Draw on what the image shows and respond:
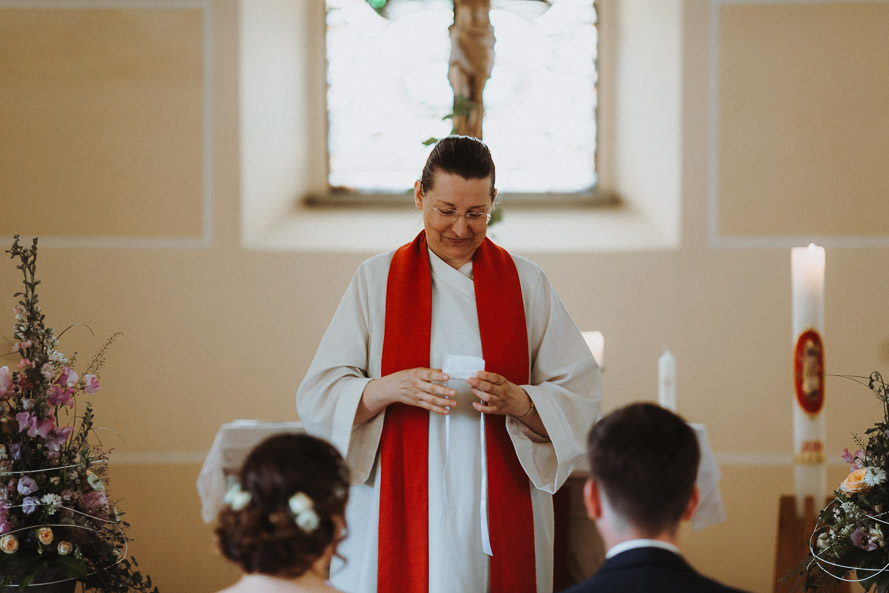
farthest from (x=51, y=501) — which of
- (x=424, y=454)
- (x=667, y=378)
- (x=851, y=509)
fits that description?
(x=667, y=378)

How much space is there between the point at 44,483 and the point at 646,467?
2126mm

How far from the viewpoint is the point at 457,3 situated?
16.6 feet

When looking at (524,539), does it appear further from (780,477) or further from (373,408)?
(780,477)

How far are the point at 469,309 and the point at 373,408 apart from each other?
416 millimetres

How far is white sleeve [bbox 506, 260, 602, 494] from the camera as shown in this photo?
2.71 metres

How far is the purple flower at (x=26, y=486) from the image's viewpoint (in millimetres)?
3055

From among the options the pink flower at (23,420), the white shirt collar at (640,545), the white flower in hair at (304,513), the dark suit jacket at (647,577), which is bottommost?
the dark suit jacket at (647,577)

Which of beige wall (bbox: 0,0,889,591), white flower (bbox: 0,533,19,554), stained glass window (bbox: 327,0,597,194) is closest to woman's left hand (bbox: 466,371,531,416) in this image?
white flower (bbox: 0,533,19,554)

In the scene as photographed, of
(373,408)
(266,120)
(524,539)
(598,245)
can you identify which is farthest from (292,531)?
(266,120)

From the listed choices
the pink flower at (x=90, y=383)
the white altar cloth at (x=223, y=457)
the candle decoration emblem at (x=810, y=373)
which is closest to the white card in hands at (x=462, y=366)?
the pink flower at (x=90, y=383)

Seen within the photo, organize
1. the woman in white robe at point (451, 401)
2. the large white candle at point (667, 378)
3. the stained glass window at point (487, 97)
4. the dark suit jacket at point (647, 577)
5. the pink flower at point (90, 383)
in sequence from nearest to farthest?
1. the dark suit jacket at point (647, 577)
2. the woman in white robe at point (451, 401)
3. the pink flower at point (90, 383)
4. the large white candle at point (667, 378)
5. the stained glass window at point (487, 97)

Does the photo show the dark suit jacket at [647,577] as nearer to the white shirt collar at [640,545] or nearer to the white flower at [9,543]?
the white shirt collar at [640,545]

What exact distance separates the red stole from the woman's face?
11 cm

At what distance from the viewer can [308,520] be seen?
1.74m
